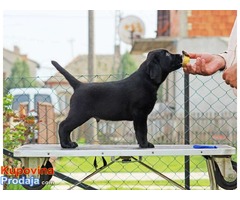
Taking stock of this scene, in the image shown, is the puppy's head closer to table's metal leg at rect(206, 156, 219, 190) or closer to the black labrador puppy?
the black labrador puppy

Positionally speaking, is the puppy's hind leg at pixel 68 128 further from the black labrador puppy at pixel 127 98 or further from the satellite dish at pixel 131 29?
the satellite dish at pixel 131 29

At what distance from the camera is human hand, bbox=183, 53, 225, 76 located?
12.2ft

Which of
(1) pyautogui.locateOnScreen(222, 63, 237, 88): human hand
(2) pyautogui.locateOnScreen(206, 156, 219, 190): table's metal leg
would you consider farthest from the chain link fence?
(1) pyautogui.locateOnScreen(222, 63, 237, 88): human hand

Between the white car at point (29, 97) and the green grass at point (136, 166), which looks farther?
the green grass at point (136, 166)

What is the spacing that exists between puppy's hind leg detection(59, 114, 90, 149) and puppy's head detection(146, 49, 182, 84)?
0.52 meters

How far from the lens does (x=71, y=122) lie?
3744 millimetres

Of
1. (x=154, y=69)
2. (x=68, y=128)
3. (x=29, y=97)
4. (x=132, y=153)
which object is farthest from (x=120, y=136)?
(x=132, y=153)

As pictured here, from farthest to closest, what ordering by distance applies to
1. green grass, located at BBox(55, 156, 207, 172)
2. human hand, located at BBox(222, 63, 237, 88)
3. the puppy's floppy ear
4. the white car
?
green grass, located at BBox(55, 156, 207, 172) < the white car < the puppy's floppy ear < human hand, located at BBox(222, 63, 237, 88)

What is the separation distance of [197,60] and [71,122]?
92cm

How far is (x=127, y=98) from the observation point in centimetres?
371

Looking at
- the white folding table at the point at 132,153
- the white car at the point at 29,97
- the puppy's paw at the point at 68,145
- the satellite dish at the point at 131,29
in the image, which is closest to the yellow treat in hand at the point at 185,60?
the white folding table at the point at 132,153

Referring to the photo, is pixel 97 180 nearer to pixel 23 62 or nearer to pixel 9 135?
pixel 9 135

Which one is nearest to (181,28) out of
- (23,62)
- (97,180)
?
(97,180)

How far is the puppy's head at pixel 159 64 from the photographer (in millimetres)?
3678
